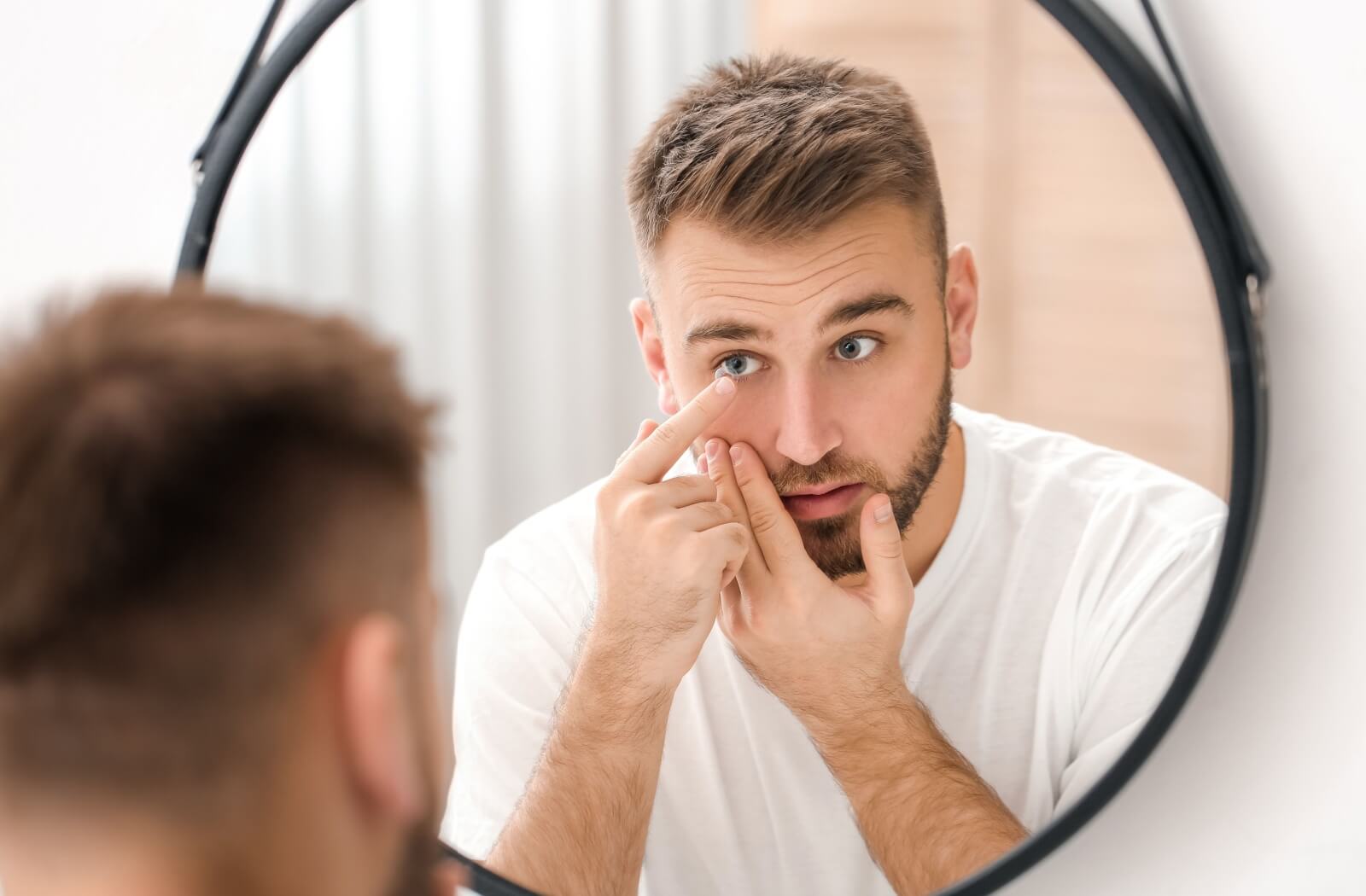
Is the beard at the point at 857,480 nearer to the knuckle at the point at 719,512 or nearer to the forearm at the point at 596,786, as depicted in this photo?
the knuckle at the point at 719,512

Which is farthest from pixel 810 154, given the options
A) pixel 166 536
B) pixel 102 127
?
pixel 102 127

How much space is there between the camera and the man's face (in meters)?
0.74

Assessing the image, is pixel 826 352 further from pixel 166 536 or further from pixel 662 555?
pixel 166 536

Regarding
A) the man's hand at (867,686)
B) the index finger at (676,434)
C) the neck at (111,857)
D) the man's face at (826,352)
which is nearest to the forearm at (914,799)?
the man's hand at (867,686)

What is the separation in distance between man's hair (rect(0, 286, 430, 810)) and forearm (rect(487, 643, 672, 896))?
1.19ft

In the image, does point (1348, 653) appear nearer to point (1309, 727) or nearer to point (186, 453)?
point (1309, 727)

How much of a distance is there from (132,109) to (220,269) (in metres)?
0.21

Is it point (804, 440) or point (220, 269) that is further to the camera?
point (220, 269)

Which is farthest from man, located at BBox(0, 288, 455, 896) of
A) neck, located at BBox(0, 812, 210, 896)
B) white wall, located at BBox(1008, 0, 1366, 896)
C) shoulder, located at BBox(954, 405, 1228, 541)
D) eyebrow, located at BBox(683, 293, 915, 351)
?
white wall, located at BBox(1008, 0, 1366, 896)

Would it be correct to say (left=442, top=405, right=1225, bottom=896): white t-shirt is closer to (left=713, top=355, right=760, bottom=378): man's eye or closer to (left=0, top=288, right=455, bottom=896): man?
(left=713, top=355, right=760, bottom=378): man's eye

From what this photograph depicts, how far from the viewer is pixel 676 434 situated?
786mm

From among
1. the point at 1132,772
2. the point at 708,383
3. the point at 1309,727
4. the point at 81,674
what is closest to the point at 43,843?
the point at 81,674

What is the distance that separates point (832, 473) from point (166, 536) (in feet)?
1.44

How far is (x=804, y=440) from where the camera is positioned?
76 cm
